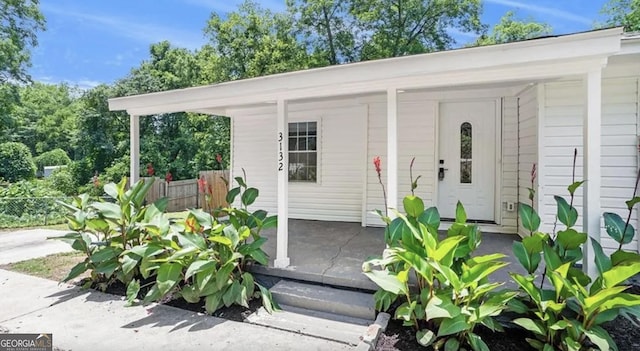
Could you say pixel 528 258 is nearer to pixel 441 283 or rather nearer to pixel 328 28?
pixel 441 283

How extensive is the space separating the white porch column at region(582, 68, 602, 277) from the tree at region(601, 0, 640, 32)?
16.2 meters

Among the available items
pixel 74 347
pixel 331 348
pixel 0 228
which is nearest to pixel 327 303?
pixel 331 348

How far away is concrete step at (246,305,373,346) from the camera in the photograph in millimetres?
2961

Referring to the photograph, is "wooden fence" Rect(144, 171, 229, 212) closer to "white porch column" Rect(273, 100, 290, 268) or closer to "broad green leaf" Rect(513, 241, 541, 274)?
"white porch column" Rect(273, 100, 290, 268)

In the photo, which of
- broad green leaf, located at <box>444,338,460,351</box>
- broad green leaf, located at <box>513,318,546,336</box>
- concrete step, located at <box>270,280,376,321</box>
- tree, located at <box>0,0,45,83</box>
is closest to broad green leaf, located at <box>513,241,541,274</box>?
broad green leaf, located at <box>513,318,546,336</box>

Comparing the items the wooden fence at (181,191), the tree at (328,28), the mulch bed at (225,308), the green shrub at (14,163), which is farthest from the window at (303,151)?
the green shrub at (14,163)

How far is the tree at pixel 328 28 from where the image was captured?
15922 mm

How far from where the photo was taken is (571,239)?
2.75 metres

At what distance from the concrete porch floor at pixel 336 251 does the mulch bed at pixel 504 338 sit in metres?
0.62

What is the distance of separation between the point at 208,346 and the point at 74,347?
1074mm

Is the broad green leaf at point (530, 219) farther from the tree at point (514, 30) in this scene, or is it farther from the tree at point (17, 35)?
the tree at point (17, 35)

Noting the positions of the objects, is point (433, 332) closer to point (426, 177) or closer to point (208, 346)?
point (208, 346)

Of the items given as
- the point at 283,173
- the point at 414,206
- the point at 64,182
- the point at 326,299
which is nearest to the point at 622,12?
the point at 414,206

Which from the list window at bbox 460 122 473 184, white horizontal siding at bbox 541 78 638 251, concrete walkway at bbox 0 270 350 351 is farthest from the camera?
window at bbox 460 122 473 184
